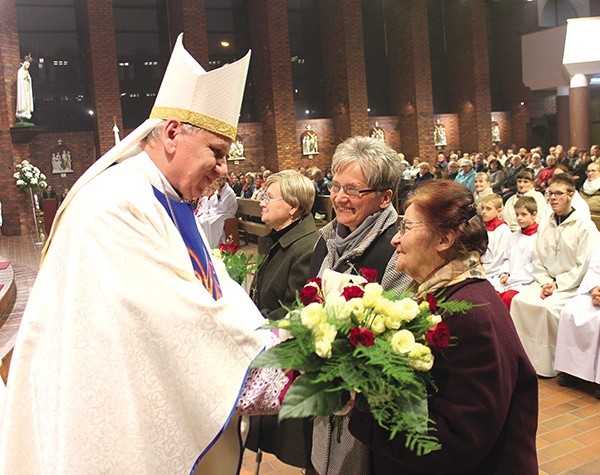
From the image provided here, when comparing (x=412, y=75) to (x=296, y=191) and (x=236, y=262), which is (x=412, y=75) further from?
(x=236, y=262)

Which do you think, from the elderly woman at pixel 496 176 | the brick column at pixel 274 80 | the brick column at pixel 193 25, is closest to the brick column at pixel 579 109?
the elderly woman at pixel 496 176

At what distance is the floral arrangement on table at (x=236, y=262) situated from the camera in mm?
3082

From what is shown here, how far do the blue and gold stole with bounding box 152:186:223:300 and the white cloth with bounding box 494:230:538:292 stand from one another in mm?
4202

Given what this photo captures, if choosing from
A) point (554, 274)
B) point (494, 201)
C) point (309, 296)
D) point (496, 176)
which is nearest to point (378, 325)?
point (309, 296)

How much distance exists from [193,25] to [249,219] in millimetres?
10336

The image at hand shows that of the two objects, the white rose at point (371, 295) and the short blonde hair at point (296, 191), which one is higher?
the short blonde hair at point (296, 191)

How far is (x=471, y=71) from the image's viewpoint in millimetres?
25500

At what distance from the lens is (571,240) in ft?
17.1

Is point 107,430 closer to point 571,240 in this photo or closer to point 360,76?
point 571,240

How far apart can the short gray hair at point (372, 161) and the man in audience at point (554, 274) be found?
3043mm

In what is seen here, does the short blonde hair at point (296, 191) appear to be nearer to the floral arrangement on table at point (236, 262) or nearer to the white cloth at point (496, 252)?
the floral arrangement on table at point (236, 262)

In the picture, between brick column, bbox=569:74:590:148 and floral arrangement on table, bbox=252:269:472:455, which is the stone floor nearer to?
floral arrangement on table, bbox=252:269:472:455

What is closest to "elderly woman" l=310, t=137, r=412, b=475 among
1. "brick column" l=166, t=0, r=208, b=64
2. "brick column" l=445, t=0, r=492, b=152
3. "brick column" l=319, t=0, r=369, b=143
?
"brick column" l=166, t=0, r=208, b=64

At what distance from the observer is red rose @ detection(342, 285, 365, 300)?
162cm
